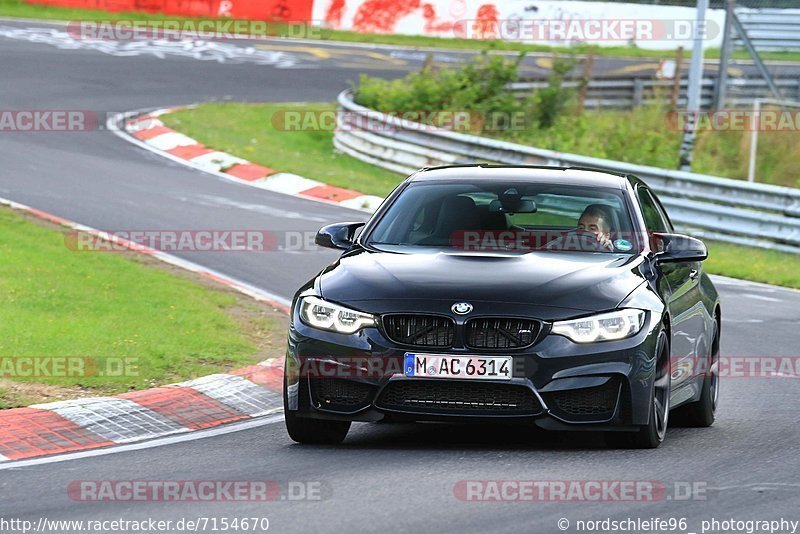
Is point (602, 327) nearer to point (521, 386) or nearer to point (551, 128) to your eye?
point (521, 386)

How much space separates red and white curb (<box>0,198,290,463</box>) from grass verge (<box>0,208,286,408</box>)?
232 millimetres

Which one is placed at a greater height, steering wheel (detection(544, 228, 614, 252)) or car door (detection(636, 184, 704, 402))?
steering wheel (detection(544, 228, 614, 252))

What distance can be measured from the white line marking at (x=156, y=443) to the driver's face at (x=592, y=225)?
207cm

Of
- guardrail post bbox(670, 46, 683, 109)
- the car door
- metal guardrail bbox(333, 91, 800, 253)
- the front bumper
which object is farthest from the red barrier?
the front bumper

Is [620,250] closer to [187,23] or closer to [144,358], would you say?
[144,358]

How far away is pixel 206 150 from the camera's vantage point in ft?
77.8

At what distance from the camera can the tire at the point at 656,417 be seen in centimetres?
791

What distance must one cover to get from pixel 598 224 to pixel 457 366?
5.72 feet

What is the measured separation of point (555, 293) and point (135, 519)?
8.18 ft

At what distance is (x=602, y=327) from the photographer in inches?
303

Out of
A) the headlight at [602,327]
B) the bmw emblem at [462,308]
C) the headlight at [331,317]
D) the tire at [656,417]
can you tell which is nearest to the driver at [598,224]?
the tire at [656,417]

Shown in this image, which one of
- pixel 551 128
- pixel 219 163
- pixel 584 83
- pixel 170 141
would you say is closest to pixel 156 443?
pixel 219 163

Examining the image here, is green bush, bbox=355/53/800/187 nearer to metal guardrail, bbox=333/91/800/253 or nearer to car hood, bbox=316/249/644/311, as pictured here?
metal guardrail, bbox=333/91/800/253

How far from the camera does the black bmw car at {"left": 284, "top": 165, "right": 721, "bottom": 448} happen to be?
7.60 meters
